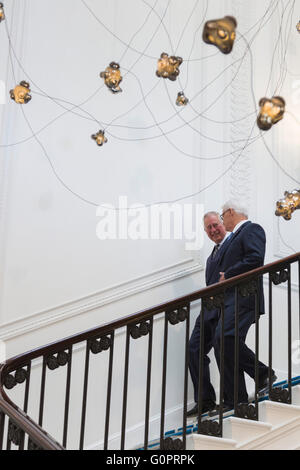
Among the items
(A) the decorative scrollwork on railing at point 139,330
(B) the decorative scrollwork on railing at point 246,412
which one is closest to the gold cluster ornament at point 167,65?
(A) the decorative scrollwork on railing at point 139,330

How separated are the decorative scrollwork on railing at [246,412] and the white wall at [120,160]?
Result: 5.34 ft

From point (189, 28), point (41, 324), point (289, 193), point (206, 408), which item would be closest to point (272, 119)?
point (289, 193)

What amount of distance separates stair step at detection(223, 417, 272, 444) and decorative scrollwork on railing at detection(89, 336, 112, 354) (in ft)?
2.88

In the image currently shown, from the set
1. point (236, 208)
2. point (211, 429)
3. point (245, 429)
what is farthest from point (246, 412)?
point (236, 208)

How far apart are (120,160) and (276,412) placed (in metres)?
2.81

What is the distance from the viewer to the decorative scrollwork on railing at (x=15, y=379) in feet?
10.7

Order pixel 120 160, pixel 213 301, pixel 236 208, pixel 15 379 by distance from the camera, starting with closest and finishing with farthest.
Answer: pixel 15 379 < pixel 213 301 < pixel 236 208 < pixel 120 160

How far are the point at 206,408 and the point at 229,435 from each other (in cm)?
96

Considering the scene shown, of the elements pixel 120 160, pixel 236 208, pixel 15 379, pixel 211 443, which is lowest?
pixel 211 443

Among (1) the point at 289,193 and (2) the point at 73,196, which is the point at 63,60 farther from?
(1) the point at 289,193

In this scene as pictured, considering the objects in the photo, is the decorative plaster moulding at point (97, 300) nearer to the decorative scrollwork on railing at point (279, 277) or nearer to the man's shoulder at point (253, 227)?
the man's shoulder at point (253, 227)

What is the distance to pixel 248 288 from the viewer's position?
12.6 feet

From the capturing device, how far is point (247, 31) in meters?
6.29

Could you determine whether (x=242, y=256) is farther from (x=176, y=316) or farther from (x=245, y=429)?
(x=245, y=429)
